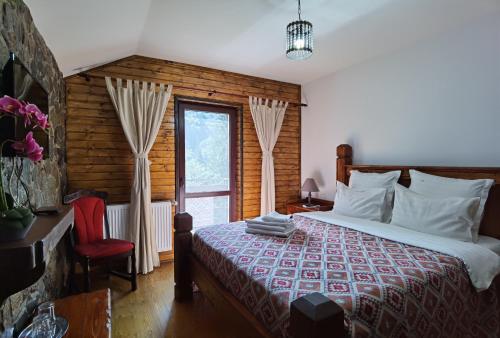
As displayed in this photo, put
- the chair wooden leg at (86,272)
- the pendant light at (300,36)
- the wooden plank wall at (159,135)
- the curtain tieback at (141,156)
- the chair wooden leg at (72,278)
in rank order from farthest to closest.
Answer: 1. the curtain tieback at (141,156)
2. the wooden plank wall at (159,135)
3. the chair wooden leg at (72,278)
4. the chair wooden leg at (86,272)
5. the pendant light at (300,36)

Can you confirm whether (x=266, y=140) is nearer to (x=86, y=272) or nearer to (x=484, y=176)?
(x=484, y=176)

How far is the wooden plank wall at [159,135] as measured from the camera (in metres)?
2.90

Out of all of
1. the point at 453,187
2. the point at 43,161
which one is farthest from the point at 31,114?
the point at 453,187

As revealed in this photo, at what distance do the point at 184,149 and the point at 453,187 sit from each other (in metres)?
2.88

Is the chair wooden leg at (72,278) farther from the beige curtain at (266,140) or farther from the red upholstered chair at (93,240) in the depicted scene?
the beige curtain at (266,140)

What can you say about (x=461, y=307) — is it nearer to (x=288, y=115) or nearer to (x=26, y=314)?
(x=26, y=314)

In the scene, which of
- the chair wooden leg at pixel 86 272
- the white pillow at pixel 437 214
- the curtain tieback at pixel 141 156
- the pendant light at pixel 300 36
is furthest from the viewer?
the curtain tieback at pixel 141 156

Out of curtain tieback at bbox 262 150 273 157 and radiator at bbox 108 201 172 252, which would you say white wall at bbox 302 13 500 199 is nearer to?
curtain tieback at bbox 262 150 273 157

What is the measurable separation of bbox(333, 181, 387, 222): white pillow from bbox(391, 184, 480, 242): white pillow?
0.60ft

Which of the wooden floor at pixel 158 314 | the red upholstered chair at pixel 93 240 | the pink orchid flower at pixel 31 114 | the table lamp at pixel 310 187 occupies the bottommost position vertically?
the wooden floor at pixel 158 314

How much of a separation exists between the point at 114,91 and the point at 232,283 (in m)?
2.45

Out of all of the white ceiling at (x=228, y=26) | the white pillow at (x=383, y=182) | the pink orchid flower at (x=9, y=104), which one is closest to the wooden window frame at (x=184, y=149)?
the white ceiling at (x=228, y=26)

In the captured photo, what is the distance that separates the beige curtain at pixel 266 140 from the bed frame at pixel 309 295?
962mm

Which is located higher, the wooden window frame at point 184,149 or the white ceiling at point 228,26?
the white ceiling at point 228,26
